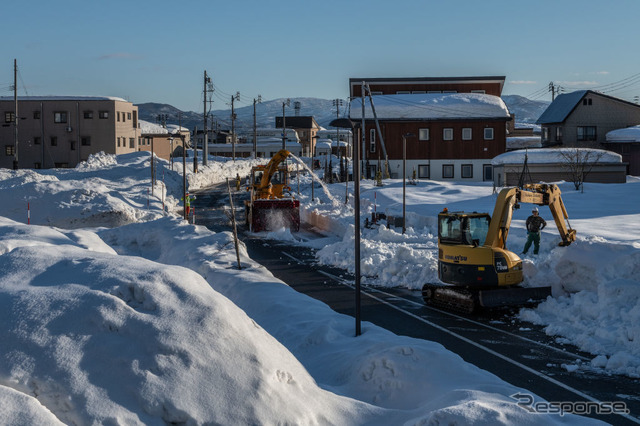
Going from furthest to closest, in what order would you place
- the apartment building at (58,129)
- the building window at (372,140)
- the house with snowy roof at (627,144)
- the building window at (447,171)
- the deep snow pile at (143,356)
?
the apartment building at (58,129), the house with snowy roof at (627,144), the building window at (447,171), the building window at (372,140), the deep snow pile at (143,356)

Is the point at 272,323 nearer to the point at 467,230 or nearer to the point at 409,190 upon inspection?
the point at 467,230

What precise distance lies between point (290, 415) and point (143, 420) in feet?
5.89

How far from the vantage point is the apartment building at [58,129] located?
79188 mm

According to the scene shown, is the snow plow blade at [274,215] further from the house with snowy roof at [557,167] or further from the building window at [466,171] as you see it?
the building window at [466,171]

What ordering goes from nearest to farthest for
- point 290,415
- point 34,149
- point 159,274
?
1. point 290,415
2. point 159,274
3. point 34,149

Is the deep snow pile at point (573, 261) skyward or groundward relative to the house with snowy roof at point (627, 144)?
groundward

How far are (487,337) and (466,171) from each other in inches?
1878

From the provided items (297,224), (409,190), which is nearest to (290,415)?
(297,224)

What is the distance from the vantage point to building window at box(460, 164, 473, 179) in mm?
61500

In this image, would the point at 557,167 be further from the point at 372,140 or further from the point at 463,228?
the point at 463,228

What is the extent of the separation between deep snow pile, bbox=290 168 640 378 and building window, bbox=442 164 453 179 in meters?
18.0

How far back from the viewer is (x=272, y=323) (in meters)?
15.5

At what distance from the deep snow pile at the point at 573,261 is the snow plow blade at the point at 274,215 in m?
2.41

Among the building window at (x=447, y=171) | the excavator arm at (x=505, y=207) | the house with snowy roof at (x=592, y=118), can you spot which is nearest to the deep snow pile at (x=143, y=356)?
the excavator arm at (x=505, y=207)
